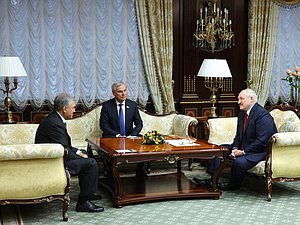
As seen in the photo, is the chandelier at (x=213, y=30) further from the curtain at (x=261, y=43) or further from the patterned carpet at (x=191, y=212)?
the patterned carpet at (x=191, y=212)

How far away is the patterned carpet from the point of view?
14.4 ft

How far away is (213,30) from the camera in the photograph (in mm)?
7535

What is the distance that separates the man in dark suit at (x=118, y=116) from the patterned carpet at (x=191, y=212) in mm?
1187

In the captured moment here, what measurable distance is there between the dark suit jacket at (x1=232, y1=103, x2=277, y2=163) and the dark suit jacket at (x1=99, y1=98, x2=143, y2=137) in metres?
1.54

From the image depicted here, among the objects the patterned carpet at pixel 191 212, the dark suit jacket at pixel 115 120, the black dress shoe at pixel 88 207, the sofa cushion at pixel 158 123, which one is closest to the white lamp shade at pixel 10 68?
the dark suit jacket at pixel 115 120

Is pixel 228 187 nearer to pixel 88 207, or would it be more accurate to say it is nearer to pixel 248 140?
pixel 248 140

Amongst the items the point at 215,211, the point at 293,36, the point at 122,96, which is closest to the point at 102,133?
the point at 122,96

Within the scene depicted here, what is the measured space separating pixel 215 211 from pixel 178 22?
3740mm

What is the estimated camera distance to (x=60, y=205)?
4918 millimetres

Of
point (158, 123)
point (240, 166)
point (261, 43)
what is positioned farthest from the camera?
point (261, 43)

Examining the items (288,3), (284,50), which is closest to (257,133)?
(284,50)

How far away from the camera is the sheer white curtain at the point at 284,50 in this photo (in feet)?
27.0

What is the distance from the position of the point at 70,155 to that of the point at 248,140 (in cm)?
202

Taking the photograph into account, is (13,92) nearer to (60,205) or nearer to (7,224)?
(60,205)
